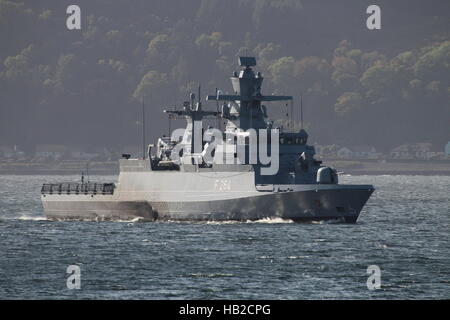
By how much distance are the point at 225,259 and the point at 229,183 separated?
1585 centimetres

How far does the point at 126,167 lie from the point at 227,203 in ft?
31.2

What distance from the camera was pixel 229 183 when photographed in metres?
74.4

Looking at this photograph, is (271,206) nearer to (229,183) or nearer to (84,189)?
(229,183)

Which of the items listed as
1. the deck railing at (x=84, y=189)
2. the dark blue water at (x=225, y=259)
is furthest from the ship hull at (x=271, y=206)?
the deck railing at (x=84, y=189)

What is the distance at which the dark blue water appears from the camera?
49.5m

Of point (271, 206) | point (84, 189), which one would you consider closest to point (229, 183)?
point (271, 206)

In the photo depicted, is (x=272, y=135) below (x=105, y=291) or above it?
above

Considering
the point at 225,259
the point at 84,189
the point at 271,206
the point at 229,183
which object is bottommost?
the point at 225,259

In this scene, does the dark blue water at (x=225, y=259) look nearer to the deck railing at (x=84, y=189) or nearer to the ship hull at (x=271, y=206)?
the ship hull at (x=271, y=206)

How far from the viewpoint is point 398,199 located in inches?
4815

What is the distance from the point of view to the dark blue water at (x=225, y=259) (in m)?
49.5

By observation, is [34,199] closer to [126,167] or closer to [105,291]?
[126,167]

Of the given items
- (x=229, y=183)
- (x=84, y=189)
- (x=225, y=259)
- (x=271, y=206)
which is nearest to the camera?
(x=225, y=259)
